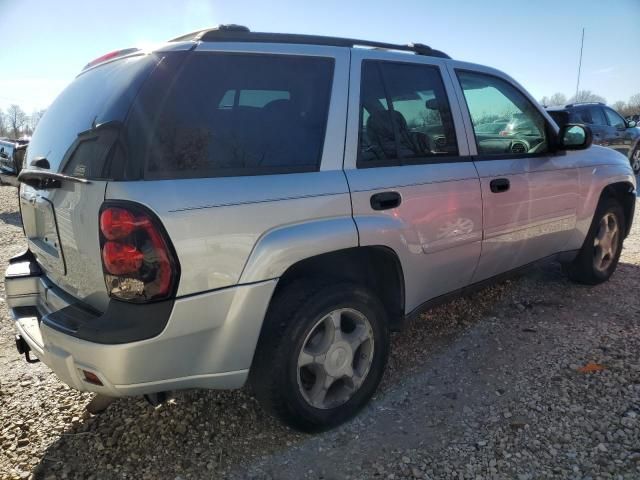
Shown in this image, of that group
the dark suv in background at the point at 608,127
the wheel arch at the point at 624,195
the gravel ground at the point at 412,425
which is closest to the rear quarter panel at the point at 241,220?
A: the gravel ground at the point at 412,425

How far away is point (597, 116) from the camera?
11.5 m

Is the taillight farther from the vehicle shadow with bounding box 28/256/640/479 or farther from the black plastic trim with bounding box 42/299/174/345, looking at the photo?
the vehicle shadow with bounding box 28/256/640/479

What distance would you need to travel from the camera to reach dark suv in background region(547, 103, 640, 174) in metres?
11.2

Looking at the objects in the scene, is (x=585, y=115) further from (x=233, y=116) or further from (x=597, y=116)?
(x=233, y=116)

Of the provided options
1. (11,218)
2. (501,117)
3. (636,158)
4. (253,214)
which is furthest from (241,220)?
(636,158)

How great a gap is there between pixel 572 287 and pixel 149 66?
4.02 m

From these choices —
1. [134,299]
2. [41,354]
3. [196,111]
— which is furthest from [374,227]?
[41,354]

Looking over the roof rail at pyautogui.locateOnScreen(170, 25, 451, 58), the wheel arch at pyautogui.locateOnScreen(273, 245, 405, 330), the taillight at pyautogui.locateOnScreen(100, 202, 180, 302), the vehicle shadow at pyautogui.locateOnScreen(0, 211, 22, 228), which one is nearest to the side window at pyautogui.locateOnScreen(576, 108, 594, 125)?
the roof rail at pyautogui.locateOnScreen(170, 25, 451, 58)

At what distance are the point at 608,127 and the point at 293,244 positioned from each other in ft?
40.2

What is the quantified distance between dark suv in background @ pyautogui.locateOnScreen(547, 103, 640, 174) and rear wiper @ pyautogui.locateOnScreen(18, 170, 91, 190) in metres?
11.3

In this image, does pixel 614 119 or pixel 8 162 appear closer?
pixel 8 162

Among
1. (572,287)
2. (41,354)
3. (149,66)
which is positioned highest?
(149,66)

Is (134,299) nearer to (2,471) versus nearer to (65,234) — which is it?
(65,234)

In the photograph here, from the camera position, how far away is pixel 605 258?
4.39 meters
